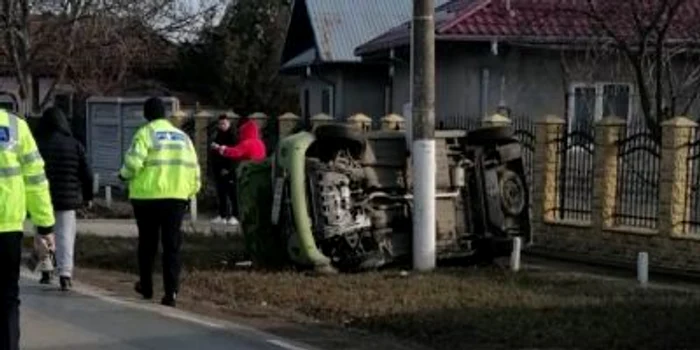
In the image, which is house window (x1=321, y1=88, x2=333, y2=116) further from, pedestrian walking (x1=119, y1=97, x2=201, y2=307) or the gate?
pedestrian walking (x1=119, y1=97, x2=201, y2=307)

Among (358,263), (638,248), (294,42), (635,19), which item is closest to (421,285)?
(358,263)

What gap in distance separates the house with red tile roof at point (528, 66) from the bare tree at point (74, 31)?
793 centimetres

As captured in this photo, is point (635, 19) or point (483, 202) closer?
point (483, 202)

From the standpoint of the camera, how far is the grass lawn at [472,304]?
367 inches

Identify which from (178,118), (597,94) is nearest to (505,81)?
(597,94)

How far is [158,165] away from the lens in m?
11.1

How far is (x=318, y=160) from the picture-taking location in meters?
12.5

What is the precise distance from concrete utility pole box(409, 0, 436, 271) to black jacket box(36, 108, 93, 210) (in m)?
3.44

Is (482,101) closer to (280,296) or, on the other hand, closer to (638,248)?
(638,248)

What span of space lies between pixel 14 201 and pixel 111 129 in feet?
64.0

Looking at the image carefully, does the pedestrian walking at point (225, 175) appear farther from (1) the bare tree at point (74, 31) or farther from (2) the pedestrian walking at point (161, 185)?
(1) the bare tree at point (74, 31)

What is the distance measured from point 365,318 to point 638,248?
16.8 feet

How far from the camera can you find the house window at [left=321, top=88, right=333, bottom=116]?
32.0m

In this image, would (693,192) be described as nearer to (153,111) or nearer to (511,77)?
(153,111)
